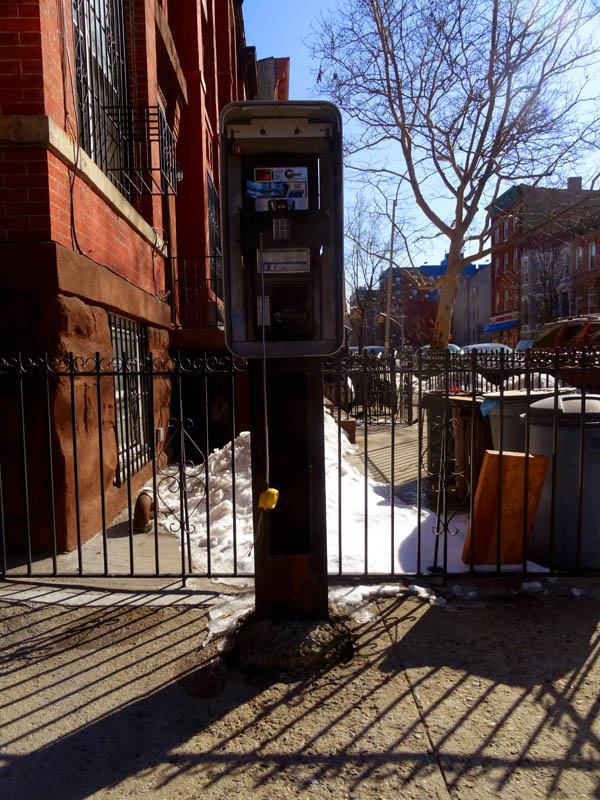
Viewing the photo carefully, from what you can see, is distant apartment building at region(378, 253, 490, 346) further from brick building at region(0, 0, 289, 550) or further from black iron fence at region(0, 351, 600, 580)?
black iron fence at region(0, 351, 600, 580)

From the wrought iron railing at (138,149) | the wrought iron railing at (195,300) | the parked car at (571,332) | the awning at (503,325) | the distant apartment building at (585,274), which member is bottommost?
the parked car at (571,332)

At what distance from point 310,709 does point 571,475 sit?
259cm

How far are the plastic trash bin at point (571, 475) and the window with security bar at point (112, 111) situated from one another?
186 inches

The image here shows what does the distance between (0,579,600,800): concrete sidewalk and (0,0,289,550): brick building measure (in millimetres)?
1427

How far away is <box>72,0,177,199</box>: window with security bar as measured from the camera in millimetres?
5871

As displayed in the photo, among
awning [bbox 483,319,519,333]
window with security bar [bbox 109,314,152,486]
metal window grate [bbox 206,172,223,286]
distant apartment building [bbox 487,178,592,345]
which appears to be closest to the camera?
window with security bar [bbox 109,314,152,486]

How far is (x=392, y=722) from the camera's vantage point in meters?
2.69

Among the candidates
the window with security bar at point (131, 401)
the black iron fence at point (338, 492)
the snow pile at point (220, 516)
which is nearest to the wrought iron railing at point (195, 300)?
the window with security bar at point (131, 401)

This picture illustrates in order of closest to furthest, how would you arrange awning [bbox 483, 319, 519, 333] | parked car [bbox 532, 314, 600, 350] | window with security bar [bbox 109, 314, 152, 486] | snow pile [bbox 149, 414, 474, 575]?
snow pile [bbox 149, 414, 474, 575], window with security bar [bbox 109, 314, 152, 486], parked car [bbox 532, 314, 600, 350], awning [bbox 483, 319, 519, 333]

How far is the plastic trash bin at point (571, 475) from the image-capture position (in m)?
4.23

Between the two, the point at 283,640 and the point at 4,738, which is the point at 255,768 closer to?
the point at 283,640

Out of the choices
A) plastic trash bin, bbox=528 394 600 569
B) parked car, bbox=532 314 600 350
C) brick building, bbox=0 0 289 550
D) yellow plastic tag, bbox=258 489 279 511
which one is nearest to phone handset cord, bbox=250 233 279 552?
yellow plastic tag, bbox=258 489 279 511

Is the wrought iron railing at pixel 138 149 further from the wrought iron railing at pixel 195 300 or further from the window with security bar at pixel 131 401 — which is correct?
the wrought iron railing at pixel 195 300

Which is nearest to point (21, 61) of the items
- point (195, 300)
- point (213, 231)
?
point (195, 300)
